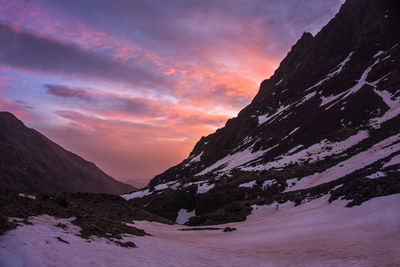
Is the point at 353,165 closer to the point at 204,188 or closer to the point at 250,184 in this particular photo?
the point at 250,184

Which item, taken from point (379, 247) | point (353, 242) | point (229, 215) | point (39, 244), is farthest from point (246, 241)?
point (229, 215)

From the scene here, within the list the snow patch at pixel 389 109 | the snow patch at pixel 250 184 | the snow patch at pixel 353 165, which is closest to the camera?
the snow patch at pixel 353 165

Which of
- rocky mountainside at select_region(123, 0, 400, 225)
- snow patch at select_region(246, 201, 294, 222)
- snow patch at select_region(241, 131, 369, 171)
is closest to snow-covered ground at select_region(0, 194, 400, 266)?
rocky mountainside at select_region(123, 0, 400, 225)

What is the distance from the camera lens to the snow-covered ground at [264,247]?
8297 millimetres

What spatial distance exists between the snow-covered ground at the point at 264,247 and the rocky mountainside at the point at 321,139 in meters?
2.91

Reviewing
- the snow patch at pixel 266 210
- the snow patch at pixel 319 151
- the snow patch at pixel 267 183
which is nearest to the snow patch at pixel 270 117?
the snow patch at pixel 319 151

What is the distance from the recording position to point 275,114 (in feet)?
Answer: 310

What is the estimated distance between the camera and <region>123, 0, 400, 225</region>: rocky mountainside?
92.0ft

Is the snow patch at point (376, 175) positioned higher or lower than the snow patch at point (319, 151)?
lower

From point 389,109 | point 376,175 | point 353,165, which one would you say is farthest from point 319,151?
point 376,175

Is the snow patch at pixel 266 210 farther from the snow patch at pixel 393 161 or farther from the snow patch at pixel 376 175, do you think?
the snow patch at pixel 393 161

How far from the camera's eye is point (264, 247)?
13117 mm

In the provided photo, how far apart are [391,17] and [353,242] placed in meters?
111

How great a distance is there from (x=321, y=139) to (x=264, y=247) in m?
44.9
